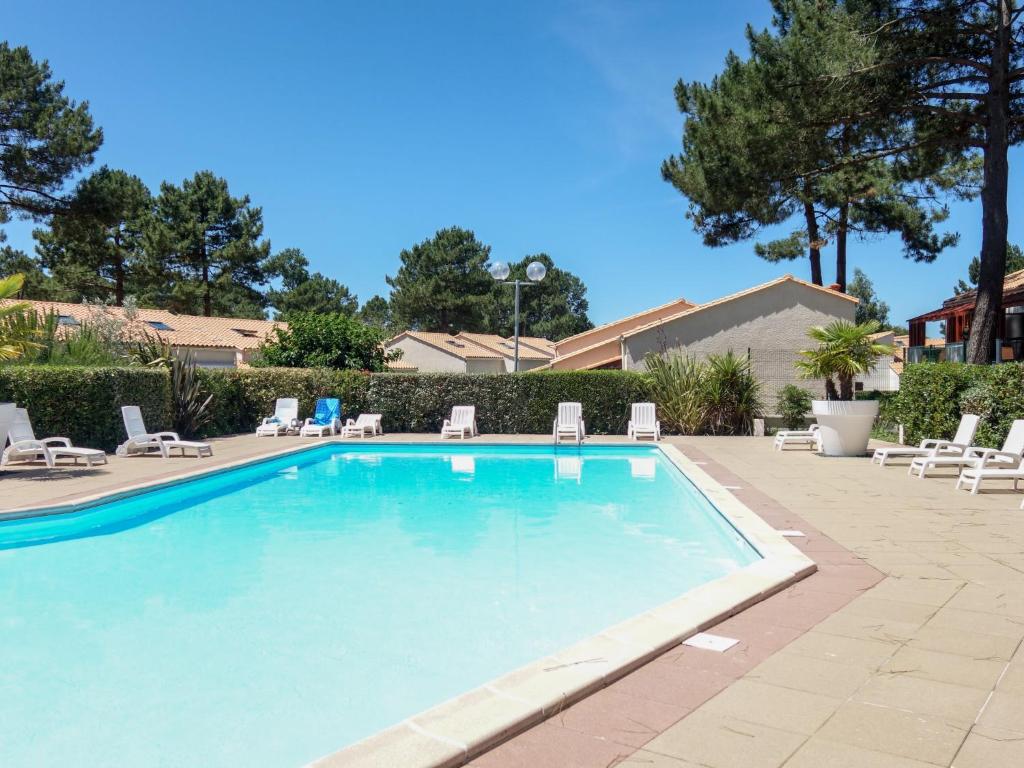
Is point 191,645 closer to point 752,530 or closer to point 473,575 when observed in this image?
point 473,575

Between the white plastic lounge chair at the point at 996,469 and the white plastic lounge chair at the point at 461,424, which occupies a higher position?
the white plastic lounge chair at the point at 461,424

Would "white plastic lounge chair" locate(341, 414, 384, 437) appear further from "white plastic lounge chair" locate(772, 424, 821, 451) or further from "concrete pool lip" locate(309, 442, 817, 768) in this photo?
"concrete pool lip" locate(309, 442, 817, 768)

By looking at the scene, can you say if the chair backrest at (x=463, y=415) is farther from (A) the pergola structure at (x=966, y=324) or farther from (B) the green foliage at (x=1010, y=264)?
(B) the green foliage at (x=1010, y=264)

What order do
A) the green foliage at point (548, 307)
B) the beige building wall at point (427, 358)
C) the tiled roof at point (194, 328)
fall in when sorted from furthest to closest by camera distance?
the green foliage at point (548, 307) → the beige building wall at point (427, 358) → the tiled roof at point (194, 328)

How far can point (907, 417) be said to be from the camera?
51.9 ft

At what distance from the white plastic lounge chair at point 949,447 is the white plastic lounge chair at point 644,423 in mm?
5874

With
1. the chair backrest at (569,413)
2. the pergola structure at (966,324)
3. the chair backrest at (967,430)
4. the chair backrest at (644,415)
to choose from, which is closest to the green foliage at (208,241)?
the chair backrest at (569,413)

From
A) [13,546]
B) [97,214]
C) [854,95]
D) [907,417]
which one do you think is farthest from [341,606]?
[97,214]

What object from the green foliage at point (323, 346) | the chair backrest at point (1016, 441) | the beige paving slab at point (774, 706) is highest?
the green foliage at point (323, 346)

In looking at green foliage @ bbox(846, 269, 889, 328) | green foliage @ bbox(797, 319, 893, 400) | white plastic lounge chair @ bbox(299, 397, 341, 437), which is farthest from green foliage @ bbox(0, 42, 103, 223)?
green foliage @ bbox(846, 269, 889, 328)

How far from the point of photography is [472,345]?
50938 millimetres

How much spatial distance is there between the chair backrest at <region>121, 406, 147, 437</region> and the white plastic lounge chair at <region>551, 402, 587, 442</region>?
9229mm

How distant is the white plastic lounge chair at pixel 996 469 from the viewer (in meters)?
9.49

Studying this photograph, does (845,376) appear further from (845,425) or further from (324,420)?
(324,420)
